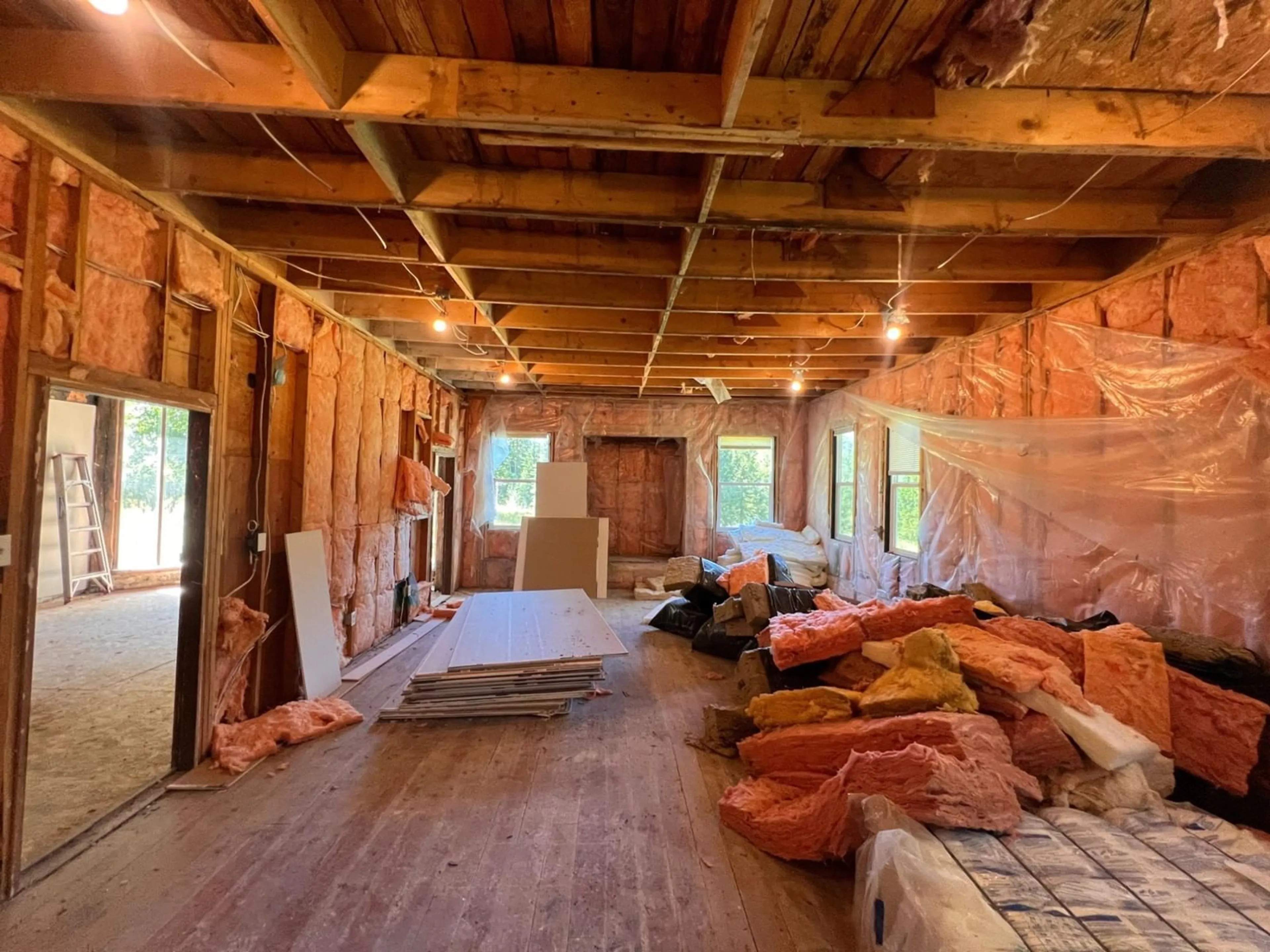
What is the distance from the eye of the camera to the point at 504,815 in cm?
225

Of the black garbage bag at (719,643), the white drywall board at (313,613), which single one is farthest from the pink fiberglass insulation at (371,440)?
the black garbage bag at (719,643)

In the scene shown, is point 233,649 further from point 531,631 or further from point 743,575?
point 743,575

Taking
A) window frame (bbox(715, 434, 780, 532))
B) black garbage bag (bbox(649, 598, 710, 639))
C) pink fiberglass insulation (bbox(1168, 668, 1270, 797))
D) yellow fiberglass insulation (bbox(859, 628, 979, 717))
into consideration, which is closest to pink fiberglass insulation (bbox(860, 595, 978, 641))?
yellow fiberglass insulation (bbox(859, 628, 979, 717))

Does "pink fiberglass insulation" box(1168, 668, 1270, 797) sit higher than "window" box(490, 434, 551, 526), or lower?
lower

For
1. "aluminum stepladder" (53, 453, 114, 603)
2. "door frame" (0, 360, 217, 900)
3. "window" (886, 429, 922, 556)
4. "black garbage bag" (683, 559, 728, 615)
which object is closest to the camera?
"door frame" (0, 360, 217, 900)

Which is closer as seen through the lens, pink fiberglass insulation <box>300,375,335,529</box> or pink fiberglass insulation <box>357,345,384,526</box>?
pink fiberglass insulation <box>300,375,335,529</box>

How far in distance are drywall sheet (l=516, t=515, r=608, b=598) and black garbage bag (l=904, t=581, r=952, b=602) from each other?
10.7 feet

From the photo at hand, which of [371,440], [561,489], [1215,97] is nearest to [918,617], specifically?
[1215,97]

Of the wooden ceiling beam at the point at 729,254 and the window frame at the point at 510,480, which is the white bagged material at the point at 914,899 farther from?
the window frame at the point at 510,480

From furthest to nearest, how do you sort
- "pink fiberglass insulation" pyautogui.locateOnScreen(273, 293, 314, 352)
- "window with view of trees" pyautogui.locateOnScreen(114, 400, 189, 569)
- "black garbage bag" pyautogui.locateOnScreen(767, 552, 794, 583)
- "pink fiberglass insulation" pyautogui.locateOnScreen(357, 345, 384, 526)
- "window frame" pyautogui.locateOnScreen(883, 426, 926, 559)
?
"window with view of trees" pyautogui.locateOnScreen(114, 400, 189, 569), "black garbage bag" pyautogui.locateOnScreen(767, 552, 794, 583), "window frame" pyautogui.locateOnScreen(883, 426, 926, 559), "pink fiberglass insulation" pyautogui.locateOnScreen(357, 345, 384, 526), "pink fiberglass insulation" pyautogui.locateOnScreen(273, 293, 314, 352)

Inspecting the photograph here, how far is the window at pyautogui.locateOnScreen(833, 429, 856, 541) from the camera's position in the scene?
19.2ft

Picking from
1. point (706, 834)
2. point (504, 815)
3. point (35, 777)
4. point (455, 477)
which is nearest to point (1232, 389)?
point (706, 834)

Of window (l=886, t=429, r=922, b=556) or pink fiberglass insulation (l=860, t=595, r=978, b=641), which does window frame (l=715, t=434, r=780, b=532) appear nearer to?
window (l=886, t=429, r=922, b=556)

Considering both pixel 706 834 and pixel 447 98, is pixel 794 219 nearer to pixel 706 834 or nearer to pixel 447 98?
pixel 447 98
